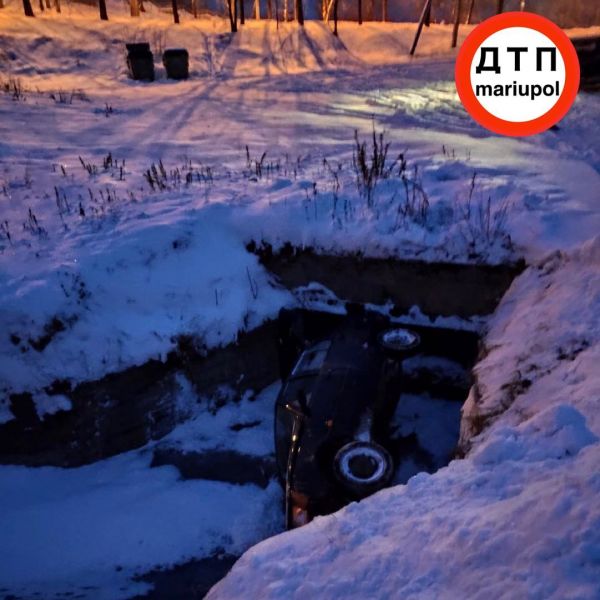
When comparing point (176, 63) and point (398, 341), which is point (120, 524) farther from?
point (176, 63)

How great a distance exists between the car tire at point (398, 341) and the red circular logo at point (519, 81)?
4.98m

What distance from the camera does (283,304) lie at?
18.8ft

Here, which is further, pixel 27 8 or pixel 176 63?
pixel 27 8

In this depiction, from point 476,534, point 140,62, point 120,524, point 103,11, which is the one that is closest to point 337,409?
point 120,524

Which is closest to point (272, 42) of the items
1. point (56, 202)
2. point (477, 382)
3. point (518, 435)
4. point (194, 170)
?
point (194, 170)

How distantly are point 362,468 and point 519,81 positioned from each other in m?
6.62

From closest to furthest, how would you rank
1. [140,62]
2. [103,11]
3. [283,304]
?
[283,304], [140,62], [103,11]

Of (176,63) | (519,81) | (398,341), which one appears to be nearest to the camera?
(398,341)

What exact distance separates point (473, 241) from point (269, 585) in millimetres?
4106

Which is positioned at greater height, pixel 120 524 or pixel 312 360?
pixel 312 360

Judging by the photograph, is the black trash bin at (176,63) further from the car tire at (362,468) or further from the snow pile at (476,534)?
the snow pile at (476,534)

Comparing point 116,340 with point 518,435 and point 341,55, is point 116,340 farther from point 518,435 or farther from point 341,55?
point 341,55

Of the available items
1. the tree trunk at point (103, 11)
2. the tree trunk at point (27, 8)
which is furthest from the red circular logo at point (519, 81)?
the tree trunk at point (27, 8)

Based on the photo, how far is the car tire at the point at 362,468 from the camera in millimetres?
Answer: 3602
